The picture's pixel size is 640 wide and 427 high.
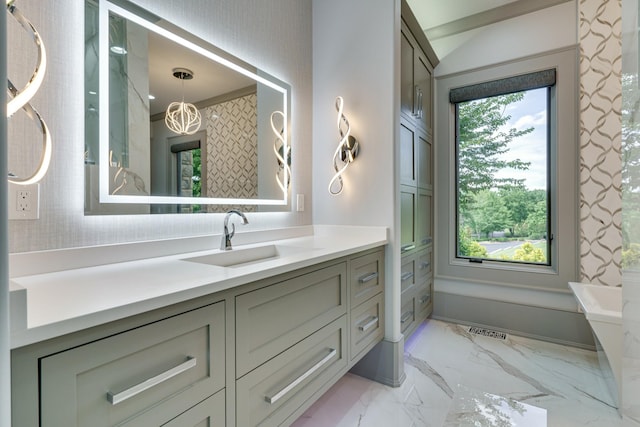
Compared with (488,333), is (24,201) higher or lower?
higher

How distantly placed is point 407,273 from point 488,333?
1042 mm

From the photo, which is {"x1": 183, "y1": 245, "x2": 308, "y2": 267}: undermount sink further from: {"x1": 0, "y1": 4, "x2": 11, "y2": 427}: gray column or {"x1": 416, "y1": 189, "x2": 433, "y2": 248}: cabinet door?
{"x1": 416, "y1": 189, "x2": 433, "y2": 248}: cabinet door

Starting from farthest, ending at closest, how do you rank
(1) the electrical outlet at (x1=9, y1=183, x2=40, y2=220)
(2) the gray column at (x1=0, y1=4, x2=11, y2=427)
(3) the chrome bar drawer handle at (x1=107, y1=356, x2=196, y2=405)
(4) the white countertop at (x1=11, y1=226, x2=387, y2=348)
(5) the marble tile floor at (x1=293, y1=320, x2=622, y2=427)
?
(5) the marble tile floor at (x1=293, y1=320, x2=622, y2=427), (1) the electrical outlet at (x1=9, y1=183, x2=40, y2=220), (3) the chrome bar drawer handle at (x1=107, y1=356, x2=196, y2=405), (4) the white countertop at (x1=11, y1=226, x2=387, y2=348), (2) the gray column at (x1=0, y1=4, x2=11, y2=427)

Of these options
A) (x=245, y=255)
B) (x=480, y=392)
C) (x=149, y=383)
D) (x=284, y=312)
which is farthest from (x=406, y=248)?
(x=149, y=383)

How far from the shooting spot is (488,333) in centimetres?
266

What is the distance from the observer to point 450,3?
105 inches

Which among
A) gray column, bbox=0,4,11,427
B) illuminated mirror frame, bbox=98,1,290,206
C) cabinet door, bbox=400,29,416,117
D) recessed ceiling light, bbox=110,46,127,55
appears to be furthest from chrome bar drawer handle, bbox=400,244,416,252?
gray column, bbox=0,4,11,427

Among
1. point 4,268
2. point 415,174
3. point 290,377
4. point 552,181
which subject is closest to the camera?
point 4,268

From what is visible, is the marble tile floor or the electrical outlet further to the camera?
the marble tile floor

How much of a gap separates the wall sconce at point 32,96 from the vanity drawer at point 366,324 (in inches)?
54.3

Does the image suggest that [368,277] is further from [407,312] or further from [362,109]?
[362,109]

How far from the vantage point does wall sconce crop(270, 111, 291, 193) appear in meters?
1.98

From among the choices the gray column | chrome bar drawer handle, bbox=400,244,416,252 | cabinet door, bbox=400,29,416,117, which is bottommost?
chrome bar drawer handle, bbox=400,244,416,252

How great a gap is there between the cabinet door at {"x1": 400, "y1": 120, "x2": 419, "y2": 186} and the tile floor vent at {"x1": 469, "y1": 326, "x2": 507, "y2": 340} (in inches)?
56.7
